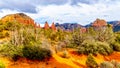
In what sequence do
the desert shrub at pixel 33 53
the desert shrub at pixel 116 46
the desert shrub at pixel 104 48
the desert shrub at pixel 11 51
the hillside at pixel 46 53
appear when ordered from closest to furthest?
1. the hillside at pixel 46 53
2. the desert shrub at pixel 11 51
3. the desert shrub at pixel 33 53
4. the desert shrub at pixel 104 48
5. the desert shrub at pixel 116 46

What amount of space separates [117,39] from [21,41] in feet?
62.0

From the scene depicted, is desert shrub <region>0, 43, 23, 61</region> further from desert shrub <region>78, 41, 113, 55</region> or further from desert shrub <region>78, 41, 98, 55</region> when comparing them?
desert shrub <region>78, 41, 113, 55</region>

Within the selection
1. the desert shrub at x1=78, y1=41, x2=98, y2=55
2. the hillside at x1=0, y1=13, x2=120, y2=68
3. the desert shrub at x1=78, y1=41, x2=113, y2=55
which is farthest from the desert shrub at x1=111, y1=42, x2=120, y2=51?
the desert shrub at x1=78, y1=41, x2=98, y2=55

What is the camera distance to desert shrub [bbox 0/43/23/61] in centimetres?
3087

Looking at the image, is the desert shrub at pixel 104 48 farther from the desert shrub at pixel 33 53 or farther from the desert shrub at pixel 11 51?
the desert shrub at pixel 11 51

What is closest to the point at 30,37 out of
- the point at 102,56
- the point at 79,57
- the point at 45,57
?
the point at 45,57

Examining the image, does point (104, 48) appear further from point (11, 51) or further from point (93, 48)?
point (11, 51)

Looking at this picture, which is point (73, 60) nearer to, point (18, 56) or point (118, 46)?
point (18, 56)

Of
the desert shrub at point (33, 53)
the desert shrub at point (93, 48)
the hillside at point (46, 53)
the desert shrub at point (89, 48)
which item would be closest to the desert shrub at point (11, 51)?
the hillside at point (46, 53)

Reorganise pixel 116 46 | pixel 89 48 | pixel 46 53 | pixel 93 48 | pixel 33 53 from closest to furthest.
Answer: pixel 33 53 < pixel 46 53 < pixel 89 48 < pixel 93 48 < pixel 116 46

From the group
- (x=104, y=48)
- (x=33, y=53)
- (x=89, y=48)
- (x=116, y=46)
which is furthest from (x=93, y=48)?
(x=33, y=53)

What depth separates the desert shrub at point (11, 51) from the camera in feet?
101

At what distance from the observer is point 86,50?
36.5 metres

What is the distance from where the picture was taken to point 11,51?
3106 centimetres
